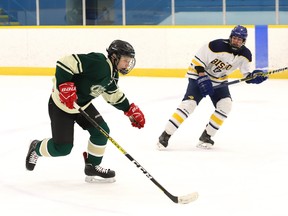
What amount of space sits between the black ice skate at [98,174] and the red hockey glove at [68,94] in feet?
1.54

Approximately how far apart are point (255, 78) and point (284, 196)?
5.43ft

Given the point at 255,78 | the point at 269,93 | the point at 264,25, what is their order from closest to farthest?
the point at 255,78, the point at 269,93, the point at 264,25

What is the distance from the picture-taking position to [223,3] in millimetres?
10078

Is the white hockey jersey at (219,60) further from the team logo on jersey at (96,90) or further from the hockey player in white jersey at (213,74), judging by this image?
the team logo on jersey at (96,90)

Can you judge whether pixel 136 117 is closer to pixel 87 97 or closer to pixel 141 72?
pixel 87 97

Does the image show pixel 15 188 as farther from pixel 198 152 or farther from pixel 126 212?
pixel 198 152

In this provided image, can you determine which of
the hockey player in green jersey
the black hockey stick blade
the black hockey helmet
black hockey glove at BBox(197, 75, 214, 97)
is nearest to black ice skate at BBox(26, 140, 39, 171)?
the hockey player in green jersey

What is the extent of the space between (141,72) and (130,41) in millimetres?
473

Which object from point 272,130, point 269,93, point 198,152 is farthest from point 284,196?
point 269,93

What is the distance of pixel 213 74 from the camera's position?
4.79 metres

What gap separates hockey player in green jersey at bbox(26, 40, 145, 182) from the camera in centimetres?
336

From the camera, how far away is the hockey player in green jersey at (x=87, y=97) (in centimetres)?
336

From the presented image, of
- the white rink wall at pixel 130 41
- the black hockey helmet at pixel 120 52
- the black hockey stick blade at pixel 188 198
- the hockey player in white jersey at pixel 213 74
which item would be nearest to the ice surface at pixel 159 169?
the black hockey stick blade at pixel 188 198

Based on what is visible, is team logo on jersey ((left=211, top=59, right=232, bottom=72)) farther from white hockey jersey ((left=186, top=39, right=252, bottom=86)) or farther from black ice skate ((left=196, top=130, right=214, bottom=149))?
black ice skate ((left=196, top=130, right=214, bottom=149))
